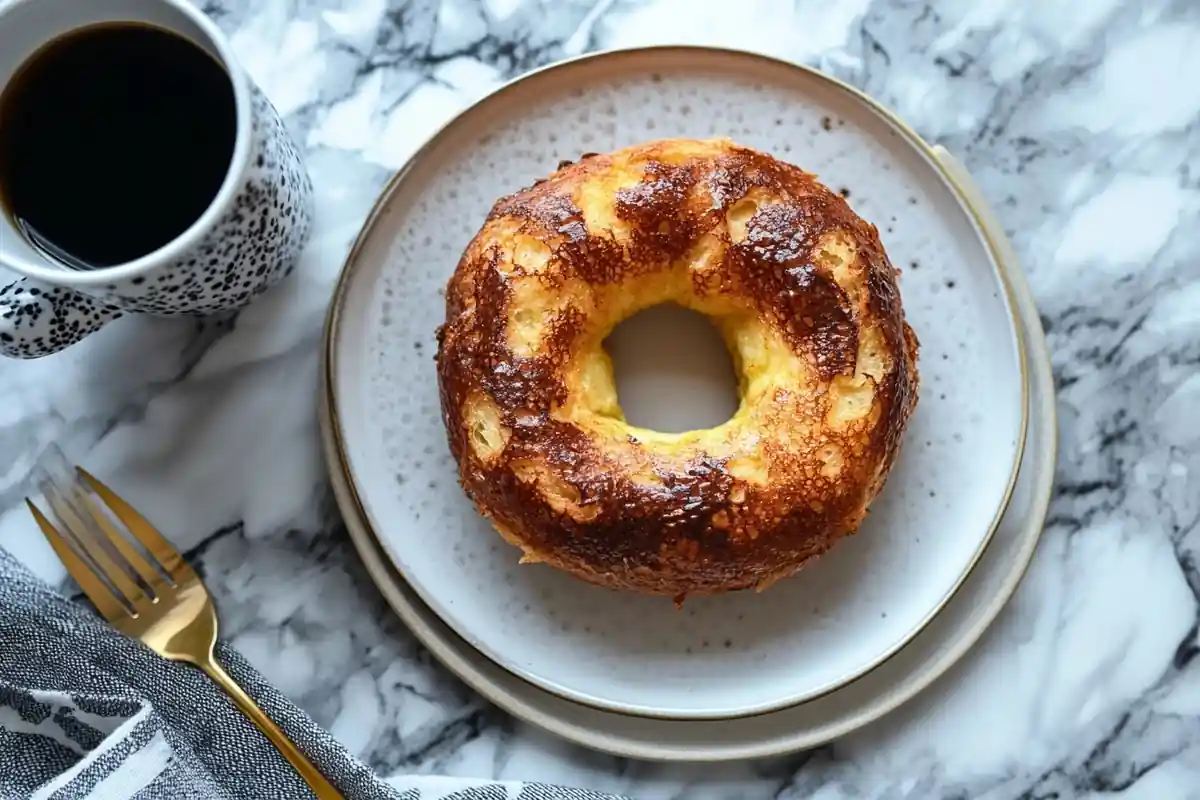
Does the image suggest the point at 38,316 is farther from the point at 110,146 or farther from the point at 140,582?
the point at 140,582

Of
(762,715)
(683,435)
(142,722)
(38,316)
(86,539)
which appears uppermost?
(683,435)

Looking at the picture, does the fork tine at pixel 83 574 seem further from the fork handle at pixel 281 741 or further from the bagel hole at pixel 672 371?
the bagel hole at pixel 672 371

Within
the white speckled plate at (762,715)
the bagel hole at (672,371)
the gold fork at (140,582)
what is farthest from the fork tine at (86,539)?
the bagel hole at (672,371)

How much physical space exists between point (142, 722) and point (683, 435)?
812 mm

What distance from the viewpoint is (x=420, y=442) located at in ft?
5.42

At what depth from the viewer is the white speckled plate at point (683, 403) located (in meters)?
1.61

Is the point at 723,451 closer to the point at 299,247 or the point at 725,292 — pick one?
the point at 725,292

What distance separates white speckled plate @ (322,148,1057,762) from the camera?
161cm

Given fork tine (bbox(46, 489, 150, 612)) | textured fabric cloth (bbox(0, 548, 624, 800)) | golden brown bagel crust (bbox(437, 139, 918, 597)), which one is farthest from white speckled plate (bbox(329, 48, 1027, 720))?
fork tine (bbox(46, 489, 150, 612))

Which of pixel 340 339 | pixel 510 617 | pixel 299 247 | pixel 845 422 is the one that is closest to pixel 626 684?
pixel 510 617

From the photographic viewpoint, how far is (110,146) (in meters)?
1.41

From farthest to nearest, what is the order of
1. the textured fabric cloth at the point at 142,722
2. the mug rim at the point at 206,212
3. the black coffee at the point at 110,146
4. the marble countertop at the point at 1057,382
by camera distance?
the marble countertop at the point at 1057,382, the textured fabric cloth at the point at 142,722, the black coffee at the point at 110,146, the mug rim at the point at 206,212

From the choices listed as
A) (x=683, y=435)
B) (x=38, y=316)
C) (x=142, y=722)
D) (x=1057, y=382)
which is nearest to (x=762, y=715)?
(x=683, y=435)

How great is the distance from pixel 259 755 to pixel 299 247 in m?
0.71
